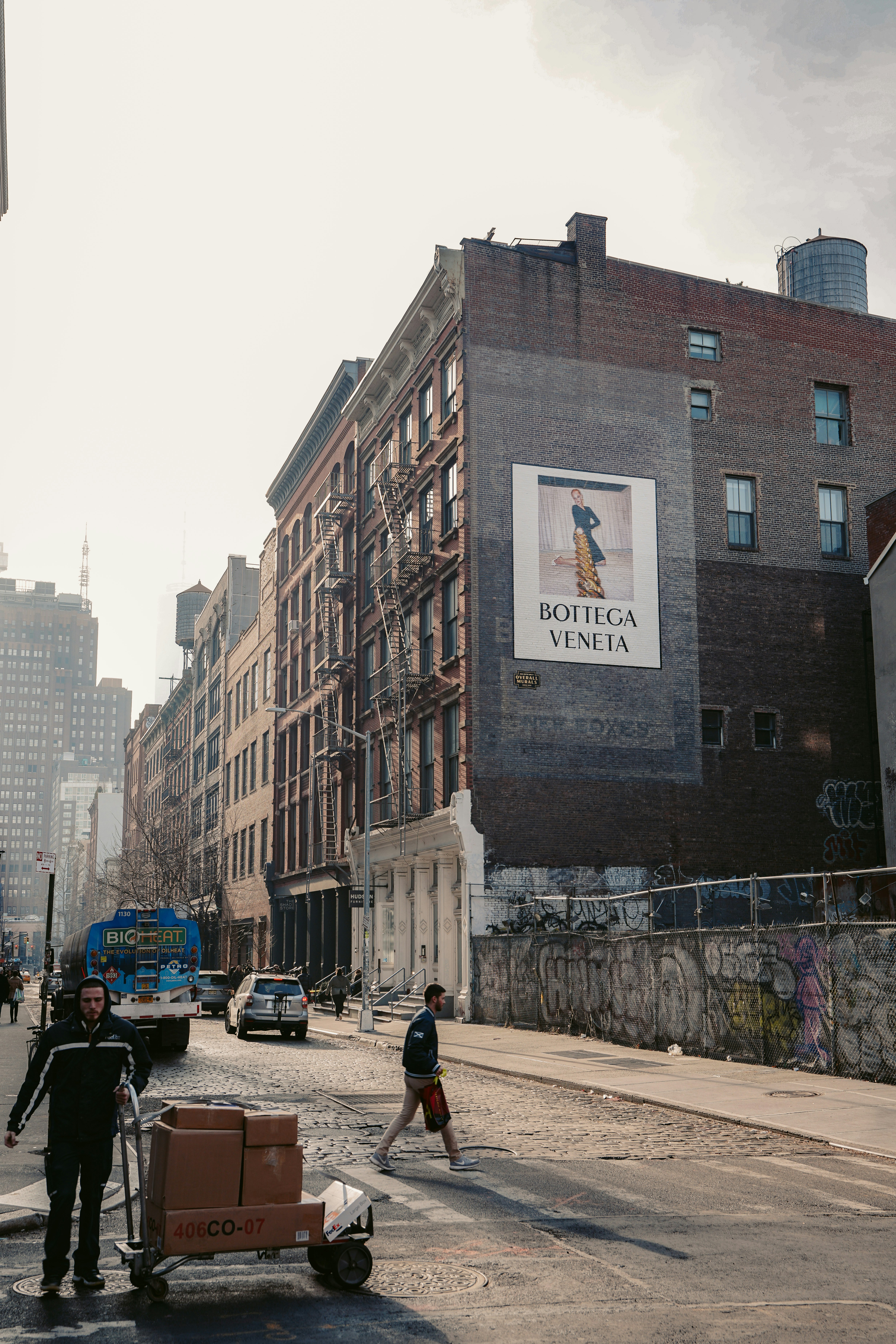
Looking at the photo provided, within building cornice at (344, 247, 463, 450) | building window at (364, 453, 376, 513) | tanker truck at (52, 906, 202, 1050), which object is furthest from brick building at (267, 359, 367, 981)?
tanker truck at (52, 906, 202, 1050)

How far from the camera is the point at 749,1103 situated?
16344 mm

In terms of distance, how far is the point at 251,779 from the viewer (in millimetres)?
68625

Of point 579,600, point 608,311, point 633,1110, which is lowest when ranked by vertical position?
point 633,1110

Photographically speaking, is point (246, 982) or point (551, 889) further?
point (551, 889)

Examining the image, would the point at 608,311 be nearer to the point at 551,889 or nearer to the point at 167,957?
the point at 551,889

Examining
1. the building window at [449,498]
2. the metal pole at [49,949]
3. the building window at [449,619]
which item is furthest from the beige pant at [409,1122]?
the building window at [449,498]

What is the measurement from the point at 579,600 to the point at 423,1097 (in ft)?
Answer: 82.3

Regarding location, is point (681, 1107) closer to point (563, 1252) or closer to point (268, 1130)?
point (563, 1252)

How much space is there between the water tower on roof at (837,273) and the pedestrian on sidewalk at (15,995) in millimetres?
36678

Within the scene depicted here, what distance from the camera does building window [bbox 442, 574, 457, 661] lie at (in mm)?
36781

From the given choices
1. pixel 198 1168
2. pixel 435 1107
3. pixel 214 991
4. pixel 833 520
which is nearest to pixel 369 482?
pixel 833 520

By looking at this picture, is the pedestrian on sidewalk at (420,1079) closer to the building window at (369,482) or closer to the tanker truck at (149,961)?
the tanker truck at (149,961)

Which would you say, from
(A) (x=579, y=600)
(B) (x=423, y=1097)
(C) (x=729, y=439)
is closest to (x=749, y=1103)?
(B) (x=423, y=1097)

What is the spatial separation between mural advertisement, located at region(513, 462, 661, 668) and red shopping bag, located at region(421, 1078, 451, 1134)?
78.2 feet
